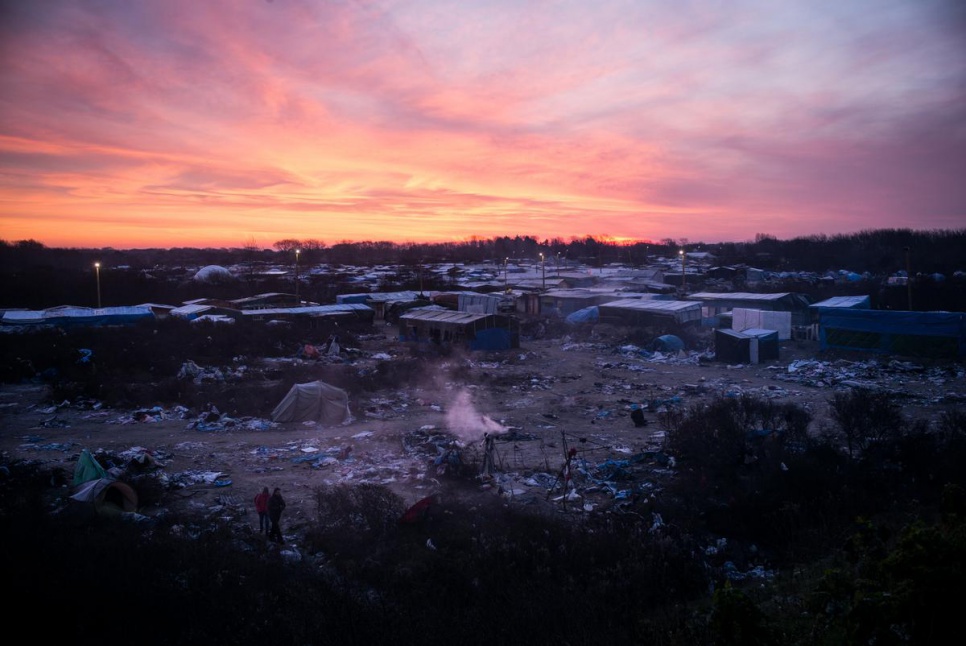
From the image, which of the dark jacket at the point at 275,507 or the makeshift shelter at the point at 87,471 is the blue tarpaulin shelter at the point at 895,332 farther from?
the makeshift shelter at the point at 87,471

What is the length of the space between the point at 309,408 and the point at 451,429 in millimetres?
3528

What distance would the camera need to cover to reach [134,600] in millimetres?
5160

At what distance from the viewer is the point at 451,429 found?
1247 cm

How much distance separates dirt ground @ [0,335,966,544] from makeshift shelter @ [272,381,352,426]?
0.26 m

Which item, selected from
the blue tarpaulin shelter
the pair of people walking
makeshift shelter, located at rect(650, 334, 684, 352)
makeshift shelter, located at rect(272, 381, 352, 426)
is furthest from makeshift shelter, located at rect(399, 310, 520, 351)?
the pair of people walking

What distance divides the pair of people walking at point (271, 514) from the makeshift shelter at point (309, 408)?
220 inches

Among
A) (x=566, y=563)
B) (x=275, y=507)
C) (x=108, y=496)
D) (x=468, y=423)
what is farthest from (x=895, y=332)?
(x=108, y=496)

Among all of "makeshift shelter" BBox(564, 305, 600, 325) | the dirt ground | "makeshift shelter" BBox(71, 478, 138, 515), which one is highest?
"makeshift shelter" BBox(564, 305, 600, 325)

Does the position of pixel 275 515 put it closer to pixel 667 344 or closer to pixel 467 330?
pixel 467 330

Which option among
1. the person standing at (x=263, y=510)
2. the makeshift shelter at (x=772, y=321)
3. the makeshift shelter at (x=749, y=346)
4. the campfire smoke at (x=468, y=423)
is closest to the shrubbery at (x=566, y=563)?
the person standing at (x=263, y=510)

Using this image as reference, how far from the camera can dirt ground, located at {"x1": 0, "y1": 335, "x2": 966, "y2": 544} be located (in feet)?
30.6

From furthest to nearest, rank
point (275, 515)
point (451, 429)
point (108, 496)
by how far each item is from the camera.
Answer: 1. point (451, 429)
2. point (108, 496)
3. point (275, 515)

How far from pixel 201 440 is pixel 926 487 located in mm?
12839

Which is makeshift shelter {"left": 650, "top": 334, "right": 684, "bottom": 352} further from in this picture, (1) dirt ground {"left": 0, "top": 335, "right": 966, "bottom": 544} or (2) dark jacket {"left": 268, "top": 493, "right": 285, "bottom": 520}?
(2) dark jacket {"left": 268, "top": 493, "right": 285, "bottom": 520}
